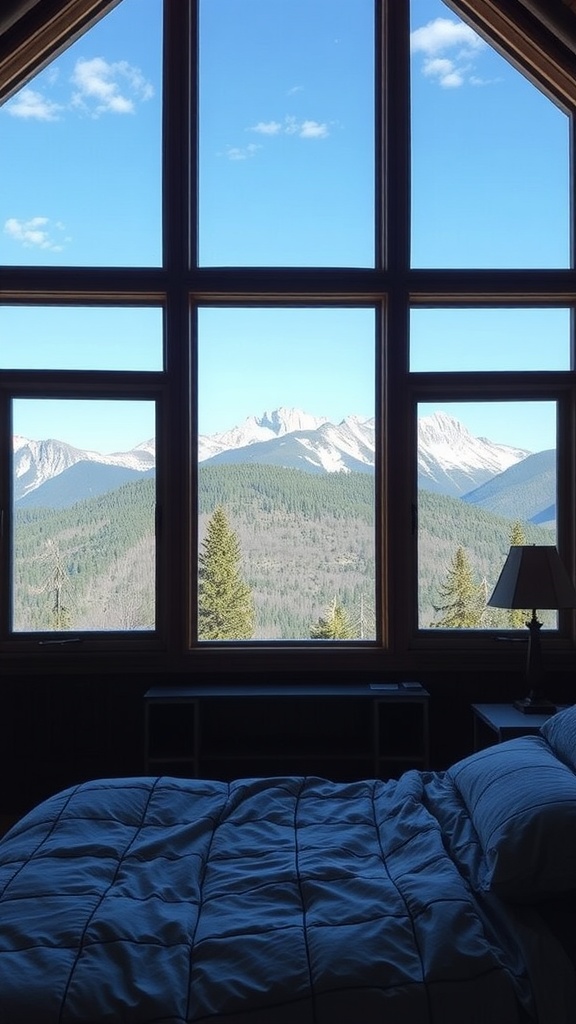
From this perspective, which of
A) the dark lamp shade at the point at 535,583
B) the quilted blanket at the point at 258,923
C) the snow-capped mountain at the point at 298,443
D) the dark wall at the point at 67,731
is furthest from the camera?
the snow-capped mountain at the point at 298,443

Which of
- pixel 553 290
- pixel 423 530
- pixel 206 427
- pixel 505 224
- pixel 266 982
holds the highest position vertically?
pixel 505 224

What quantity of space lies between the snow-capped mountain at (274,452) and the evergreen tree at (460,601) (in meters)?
0.44

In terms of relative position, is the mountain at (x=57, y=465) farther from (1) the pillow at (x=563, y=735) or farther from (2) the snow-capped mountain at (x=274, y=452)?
(1) the pillow at (x=563, y=735)

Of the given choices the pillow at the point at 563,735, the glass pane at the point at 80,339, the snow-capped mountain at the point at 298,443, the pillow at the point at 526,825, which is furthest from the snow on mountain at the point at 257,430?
the pillow at the point at 526,825

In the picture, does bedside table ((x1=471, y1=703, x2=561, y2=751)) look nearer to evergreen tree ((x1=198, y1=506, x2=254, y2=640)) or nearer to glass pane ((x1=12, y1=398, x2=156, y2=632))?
evergreen tree ((x1=198, y1=506, x2=254, y2=640))

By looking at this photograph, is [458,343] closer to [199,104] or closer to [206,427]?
[206,427]

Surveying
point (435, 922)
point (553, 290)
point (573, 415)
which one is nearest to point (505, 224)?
point (553, 290)

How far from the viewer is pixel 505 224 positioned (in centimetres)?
417

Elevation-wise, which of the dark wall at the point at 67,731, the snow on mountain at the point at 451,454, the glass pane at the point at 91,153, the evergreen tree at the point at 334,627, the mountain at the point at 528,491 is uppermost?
the glass pane at the point at 91,153

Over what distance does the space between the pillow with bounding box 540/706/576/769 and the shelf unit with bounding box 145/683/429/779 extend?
1.23 meters

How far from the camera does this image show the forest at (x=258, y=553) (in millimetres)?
4152

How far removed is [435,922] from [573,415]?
320 centimetres

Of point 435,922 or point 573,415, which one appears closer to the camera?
point 435,922

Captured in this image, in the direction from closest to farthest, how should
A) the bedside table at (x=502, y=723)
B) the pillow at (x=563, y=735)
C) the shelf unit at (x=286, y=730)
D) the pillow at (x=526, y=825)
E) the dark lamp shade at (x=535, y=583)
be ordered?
the pillow at (x=526, y=825)
the pillow at (x=563, y=735)
the bedside table at (x=502, y=723)
the dark lamp shade at (x=535, y=583)
the shelf unit at (x=286, y=730)
